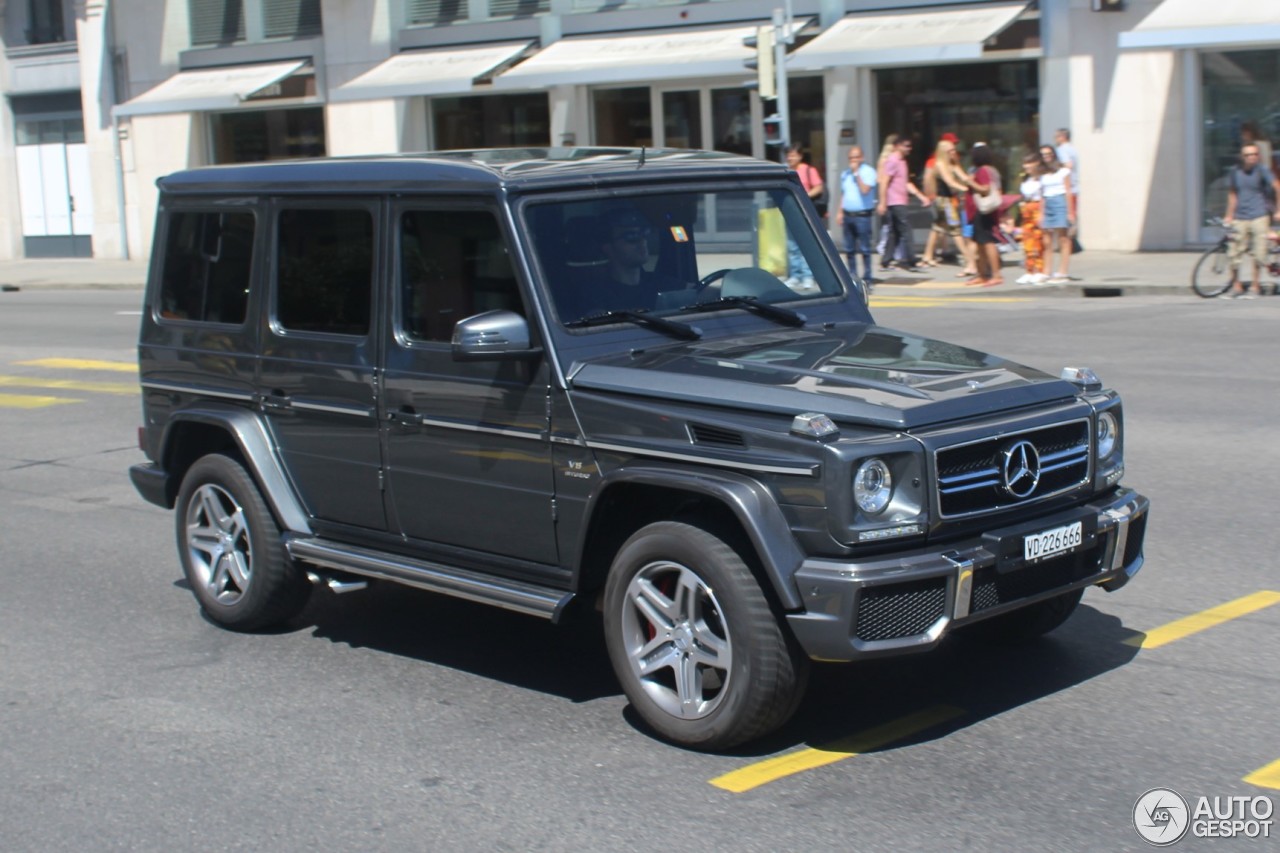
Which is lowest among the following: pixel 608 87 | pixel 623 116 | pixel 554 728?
pixel 554 728

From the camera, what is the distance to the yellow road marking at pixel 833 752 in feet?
16.3

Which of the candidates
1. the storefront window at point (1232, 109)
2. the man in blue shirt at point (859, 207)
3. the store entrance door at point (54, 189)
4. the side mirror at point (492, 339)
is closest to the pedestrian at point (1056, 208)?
the man in blue shirt at point (859, 207)

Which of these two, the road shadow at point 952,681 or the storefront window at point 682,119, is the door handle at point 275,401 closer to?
the road shadow at point 952,681

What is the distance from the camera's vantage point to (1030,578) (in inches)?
204

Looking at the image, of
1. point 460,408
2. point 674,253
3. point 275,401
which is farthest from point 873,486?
point 275,401

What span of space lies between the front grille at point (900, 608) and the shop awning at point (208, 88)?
3095 centimetres

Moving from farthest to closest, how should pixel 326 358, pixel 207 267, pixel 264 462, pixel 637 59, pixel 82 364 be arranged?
1. pixel 637 59
2. pixel 82 364
3. pixel 207 267
4. pixel 264 462
5. pixel 326 358

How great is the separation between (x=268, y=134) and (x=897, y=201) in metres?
17.4

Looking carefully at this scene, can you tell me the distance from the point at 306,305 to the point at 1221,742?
376 cm

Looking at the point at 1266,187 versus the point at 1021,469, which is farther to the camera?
the point at 1266,187

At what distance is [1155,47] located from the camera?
22531 millimetres

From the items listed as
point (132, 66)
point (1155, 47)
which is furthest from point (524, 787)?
point (132, 66)

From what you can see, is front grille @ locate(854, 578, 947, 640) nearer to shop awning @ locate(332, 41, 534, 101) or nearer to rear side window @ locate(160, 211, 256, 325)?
rear side window @ locate(160, 211, 256, 325)

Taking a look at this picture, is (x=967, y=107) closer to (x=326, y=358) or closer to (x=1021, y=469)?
(x=326, y=358)
